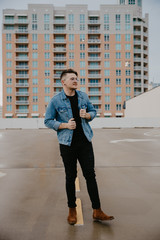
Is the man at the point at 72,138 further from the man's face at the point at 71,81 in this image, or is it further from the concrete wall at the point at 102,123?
the concrete wall at the point at 102,123

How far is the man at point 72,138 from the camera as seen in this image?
2.65 meters

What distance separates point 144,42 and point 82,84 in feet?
79.5

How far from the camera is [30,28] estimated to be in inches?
2415

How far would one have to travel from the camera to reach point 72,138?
267cm

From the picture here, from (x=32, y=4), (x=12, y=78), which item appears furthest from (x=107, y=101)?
(x=32, y=4)

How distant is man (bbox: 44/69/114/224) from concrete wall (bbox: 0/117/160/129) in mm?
29674

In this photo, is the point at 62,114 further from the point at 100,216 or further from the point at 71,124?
the point at 100,216

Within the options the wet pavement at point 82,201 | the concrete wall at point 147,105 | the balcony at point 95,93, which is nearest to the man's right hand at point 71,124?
the wet pavement at point 82,201

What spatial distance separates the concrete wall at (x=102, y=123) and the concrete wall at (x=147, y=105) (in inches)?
97.8

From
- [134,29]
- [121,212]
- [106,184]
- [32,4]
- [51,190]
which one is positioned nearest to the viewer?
[121,212]

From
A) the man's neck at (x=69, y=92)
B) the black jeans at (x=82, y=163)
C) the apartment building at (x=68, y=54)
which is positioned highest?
the apartment building at (x=68, y=54)

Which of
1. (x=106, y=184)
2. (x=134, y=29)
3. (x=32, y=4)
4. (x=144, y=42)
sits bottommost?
(x=106, y=184)

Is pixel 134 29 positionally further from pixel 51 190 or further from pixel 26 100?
pixel 51 190

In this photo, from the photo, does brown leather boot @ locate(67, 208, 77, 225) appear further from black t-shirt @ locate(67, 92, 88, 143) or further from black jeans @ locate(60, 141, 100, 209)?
black t-shirt @ locate(67, 92, 88, 143)
